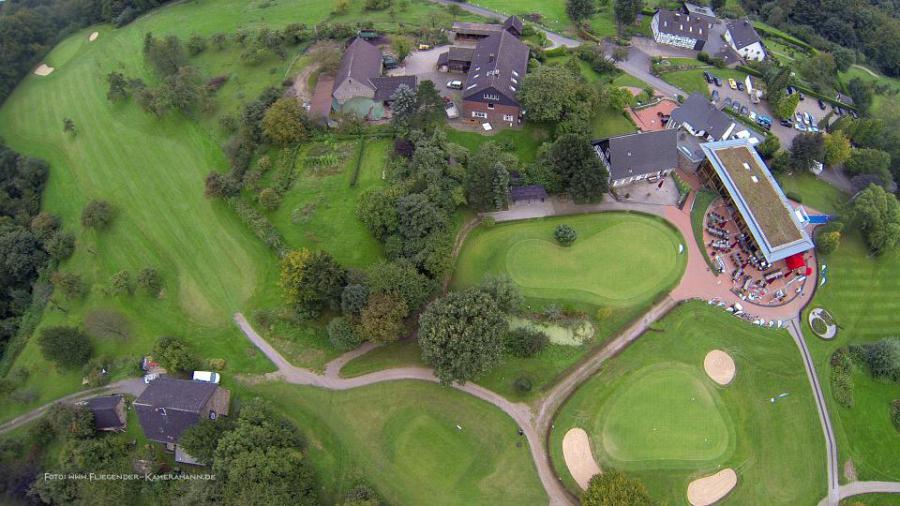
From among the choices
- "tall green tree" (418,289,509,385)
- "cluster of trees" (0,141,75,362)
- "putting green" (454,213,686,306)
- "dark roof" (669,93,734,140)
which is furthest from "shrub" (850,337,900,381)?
"cluster of trees" (0,141,75,362)

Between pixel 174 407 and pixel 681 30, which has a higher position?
pixel 681 30

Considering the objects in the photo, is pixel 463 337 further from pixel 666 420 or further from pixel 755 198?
pixel 755 198

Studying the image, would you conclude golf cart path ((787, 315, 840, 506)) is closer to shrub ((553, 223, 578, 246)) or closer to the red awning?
the red awning

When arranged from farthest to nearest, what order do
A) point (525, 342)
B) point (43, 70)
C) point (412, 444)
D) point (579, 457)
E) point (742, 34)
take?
1. point (43, 70)
2. point (742, 34)
3. point (525, 342)
4. point (412, 444)
5. point (579, 457)

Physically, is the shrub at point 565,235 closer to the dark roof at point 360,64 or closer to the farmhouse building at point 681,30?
the dark roof at point 360,64

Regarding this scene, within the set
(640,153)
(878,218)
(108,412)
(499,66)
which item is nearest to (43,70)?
(108,412)

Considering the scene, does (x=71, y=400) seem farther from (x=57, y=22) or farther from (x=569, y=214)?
(x=57, y=22)
